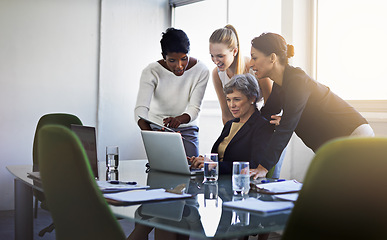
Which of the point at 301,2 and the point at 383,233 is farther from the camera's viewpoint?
the point at 301,2

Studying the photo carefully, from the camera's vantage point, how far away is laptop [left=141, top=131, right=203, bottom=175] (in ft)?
8.19

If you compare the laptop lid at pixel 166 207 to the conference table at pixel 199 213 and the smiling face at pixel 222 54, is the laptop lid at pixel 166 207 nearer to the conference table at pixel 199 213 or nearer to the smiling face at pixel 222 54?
the conference table at pixel 199 213

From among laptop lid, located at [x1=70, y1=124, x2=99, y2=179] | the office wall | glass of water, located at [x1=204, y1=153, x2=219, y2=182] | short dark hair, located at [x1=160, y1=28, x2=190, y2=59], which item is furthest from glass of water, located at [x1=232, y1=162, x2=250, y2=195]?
the office wall

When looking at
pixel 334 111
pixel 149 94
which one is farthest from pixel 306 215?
pixel 149 94

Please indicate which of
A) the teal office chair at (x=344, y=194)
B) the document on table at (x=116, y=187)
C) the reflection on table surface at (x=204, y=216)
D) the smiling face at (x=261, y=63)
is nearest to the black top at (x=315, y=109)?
the smiling face at (x=261, y=63)

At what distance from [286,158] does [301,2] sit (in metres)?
1.41

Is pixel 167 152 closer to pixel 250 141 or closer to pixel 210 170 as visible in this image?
pixel 210 170

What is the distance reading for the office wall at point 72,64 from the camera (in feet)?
16.5

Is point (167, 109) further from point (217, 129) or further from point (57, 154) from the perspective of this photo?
point (57, 154)

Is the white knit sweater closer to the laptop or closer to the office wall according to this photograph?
the laptop

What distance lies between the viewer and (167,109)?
4.12m

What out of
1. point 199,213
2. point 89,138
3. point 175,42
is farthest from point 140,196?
point 175,42

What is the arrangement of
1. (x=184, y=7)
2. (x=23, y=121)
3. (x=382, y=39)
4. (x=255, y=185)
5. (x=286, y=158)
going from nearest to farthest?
(x=255, y=185) < (x=382, y=39) < (x=286, y=158) < (x=23, y=121) < (x=184, y=7)

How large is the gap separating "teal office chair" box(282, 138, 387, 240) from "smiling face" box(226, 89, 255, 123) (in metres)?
2.11
